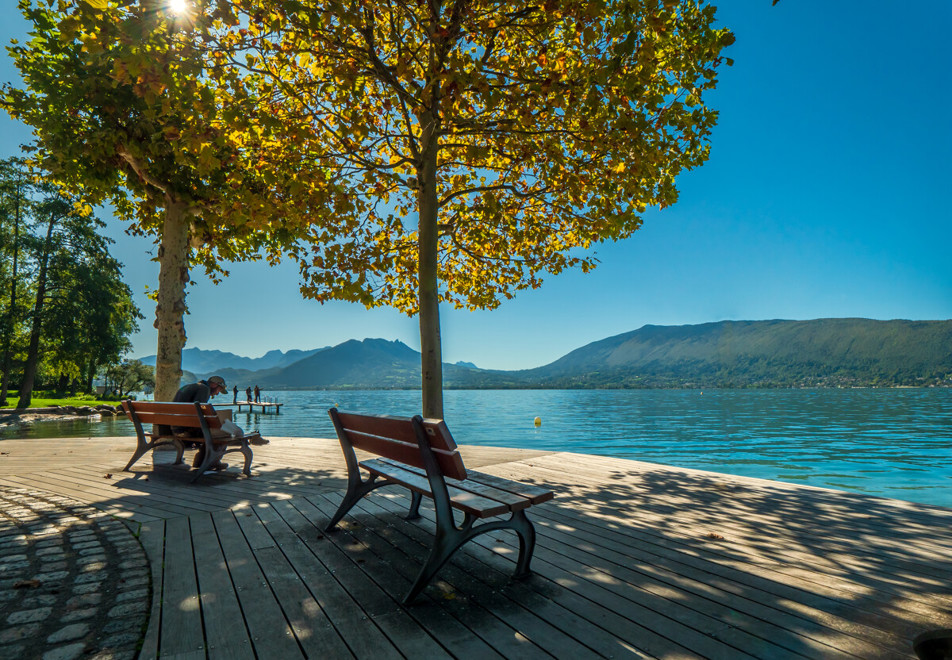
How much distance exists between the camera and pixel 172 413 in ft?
20.9

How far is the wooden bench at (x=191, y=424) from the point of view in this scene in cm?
596

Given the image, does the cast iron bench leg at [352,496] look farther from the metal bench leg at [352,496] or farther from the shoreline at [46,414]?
the shoreline at [46,414]

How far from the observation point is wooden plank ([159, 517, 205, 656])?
8.07ft

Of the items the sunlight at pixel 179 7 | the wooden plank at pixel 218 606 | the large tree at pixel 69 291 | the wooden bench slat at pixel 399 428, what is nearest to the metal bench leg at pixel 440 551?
the wooden bench slat at pixel 399 428

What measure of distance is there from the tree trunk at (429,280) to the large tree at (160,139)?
175 cm

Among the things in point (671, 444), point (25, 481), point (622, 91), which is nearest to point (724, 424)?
point (671, 444)

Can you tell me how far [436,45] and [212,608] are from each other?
274 inches

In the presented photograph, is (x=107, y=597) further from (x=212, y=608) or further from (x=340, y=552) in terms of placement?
(x=340, y=552)

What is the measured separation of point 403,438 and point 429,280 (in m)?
4.94

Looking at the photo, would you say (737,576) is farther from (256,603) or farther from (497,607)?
(256,603)

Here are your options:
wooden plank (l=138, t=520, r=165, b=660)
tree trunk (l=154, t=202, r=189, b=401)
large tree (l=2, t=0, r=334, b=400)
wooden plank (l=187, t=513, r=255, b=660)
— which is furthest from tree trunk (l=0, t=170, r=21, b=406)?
wooden plank (l=187, t=513, r=255, b=660)

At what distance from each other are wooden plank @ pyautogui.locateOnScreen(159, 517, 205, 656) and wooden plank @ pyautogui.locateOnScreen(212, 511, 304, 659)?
0.23 metres

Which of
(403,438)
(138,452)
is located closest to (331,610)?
(403,438)

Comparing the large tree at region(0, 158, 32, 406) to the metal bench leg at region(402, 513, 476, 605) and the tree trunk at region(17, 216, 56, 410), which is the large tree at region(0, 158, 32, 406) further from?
the metal bench leg at region(402, 513, 476, 605)
